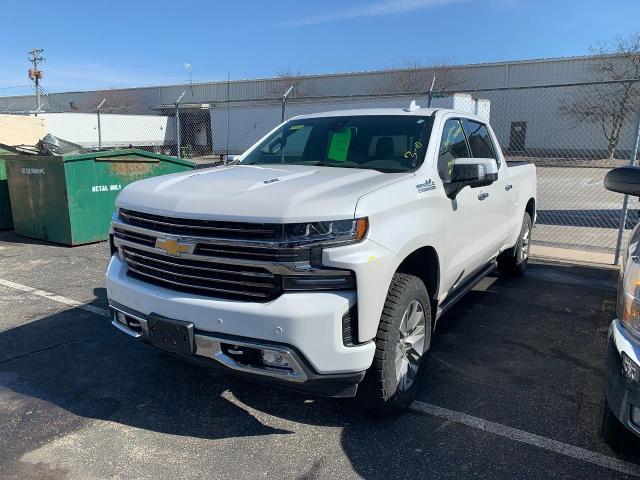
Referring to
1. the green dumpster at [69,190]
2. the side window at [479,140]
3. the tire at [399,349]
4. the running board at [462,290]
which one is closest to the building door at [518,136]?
the green dumpster at [69,190]

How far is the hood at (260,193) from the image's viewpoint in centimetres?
267

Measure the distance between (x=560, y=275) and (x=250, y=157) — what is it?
436 centimetres

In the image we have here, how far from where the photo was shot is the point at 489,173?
3625mm

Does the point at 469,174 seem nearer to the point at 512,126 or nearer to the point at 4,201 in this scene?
the point at 4,201

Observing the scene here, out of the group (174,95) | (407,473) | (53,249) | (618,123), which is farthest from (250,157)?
(174,95)

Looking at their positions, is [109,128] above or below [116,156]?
above

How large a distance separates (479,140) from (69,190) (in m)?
6.02

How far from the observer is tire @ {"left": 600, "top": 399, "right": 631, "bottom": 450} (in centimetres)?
276

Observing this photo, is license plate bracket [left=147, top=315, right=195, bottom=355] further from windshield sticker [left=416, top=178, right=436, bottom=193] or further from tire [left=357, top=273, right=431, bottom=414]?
windshield sticker [left=416, top=178, right=436, bottom=193]

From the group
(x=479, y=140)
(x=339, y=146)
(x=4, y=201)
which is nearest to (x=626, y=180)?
(x=479, y=140)

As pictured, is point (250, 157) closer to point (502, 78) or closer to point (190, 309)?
point (190, 309)

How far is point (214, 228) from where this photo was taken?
2779 mm

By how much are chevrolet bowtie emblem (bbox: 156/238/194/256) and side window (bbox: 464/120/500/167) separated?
2.85 metres

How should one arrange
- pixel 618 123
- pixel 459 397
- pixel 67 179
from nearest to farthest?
pixel 459 397
pixel 67 179
pixel 618 123
